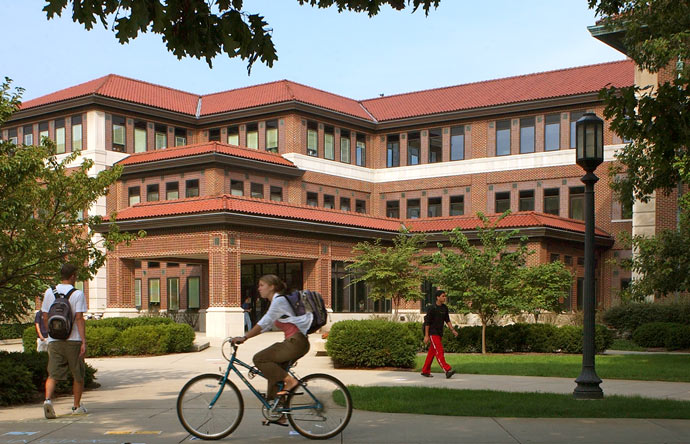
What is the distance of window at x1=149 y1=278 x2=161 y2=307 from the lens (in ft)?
161

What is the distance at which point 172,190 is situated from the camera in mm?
45656

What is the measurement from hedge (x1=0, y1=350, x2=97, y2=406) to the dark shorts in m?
1.80

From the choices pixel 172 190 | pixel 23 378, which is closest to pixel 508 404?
pixel 23 378

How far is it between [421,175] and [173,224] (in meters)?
21.0

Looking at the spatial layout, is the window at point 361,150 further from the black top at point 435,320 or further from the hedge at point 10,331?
the black top at point 435,320

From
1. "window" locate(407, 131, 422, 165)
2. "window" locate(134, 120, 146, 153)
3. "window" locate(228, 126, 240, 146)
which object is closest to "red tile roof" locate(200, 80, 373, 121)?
"window" locate(228, 126, 240, 146)

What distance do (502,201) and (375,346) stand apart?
3189 cm

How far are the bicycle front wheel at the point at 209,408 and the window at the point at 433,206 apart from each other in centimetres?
4310

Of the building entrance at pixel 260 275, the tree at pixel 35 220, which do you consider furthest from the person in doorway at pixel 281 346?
the building entrance at pixel 260 275

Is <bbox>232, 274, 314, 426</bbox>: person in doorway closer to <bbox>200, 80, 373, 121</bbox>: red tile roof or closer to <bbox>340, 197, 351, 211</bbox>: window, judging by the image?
<bbox>200, 80, 373, 121</bbox>: red tile roof

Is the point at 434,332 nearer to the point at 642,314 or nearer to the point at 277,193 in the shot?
the point at 642,314

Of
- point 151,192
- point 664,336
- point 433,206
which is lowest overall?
point 664,336

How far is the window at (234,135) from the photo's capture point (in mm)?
51469

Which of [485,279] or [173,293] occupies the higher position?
[485,279]
